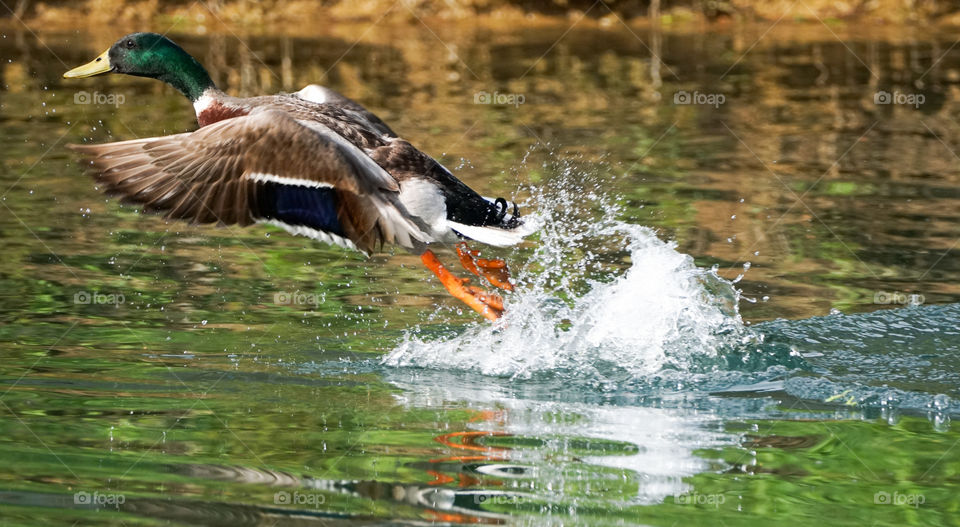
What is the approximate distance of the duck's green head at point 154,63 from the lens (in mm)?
7223

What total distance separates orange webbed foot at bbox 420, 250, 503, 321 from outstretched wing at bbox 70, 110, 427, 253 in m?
0.54

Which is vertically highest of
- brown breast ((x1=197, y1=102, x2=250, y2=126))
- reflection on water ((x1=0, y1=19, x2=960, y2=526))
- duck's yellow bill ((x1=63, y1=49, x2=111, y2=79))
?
duck's yellow bill ((x1=63, y1=49, x2=111, y2=79))

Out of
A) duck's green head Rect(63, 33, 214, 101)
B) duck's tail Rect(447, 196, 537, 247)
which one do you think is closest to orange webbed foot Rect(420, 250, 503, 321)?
duck's tail Rect(447, 196, 537, 247)

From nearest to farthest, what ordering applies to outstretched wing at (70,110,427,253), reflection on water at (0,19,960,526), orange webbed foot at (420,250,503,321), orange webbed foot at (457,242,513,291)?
reflection on water at (0,19,960,526) < outstretched wing at (70,110,427,253) < orange webbed foot at (420,250,503,321) < orange webbed foot at (457,242,513,291)

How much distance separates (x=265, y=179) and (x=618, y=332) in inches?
71.3

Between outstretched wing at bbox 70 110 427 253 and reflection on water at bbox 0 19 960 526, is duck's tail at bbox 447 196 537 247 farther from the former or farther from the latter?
reflection on water at bbox 0 19 960 526

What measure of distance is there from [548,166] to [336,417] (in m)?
5.78

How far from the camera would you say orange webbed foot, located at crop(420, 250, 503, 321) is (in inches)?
265

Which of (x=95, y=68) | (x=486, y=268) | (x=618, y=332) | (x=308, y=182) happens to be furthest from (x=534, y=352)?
(x=95, y=68)

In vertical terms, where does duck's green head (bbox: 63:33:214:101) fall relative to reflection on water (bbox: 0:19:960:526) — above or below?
above

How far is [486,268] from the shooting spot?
23.4ft

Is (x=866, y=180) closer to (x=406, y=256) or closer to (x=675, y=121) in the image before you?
(x=675, y=121)

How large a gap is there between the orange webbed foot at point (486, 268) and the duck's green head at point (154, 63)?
1.62 meters

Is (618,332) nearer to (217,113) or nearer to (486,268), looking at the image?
(486,268)
